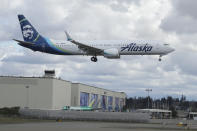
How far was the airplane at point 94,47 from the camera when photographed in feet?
Result: 239

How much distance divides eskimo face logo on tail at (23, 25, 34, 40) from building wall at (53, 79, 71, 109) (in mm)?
41190

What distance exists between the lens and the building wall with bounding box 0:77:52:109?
124938 mm

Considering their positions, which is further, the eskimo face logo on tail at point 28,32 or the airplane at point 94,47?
the eskimo face logo on tail at point 28,32

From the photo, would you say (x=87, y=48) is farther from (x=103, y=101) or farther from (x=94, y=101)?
(x=103, y=101)

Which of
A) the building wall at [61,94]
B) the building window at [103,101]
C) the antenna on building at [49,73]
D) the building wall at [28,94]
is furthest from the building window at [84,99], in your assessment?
the building wall at [28,94]

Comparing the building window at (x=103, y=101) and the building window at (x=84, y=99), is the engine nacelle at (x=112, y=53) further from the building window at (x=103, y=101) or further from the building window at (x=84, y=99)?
the building window at (x=103, y=101)

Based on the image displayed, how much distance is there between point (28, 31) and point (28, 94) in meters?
42.9

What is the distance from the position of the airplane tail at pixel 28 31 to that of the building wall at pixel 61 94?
133 ft

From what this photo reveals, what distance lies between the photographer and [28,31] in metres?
86.3

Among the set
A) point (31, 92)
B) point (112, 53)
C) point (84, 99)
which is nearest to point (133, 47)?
point (112, 53)

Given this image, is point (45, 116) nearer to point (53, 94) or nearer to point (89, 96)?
point (53, 94)

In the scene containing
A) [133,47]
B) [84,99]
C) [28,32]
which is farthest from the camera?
[84,99]

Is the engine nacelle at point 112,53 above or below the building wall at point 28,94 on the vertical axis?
above

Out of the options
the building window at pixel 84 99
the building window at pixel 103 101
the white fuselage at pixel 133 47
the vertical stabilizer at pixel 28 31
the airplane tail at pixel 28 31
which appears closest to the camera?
the white fuselage at pixel 133 47
